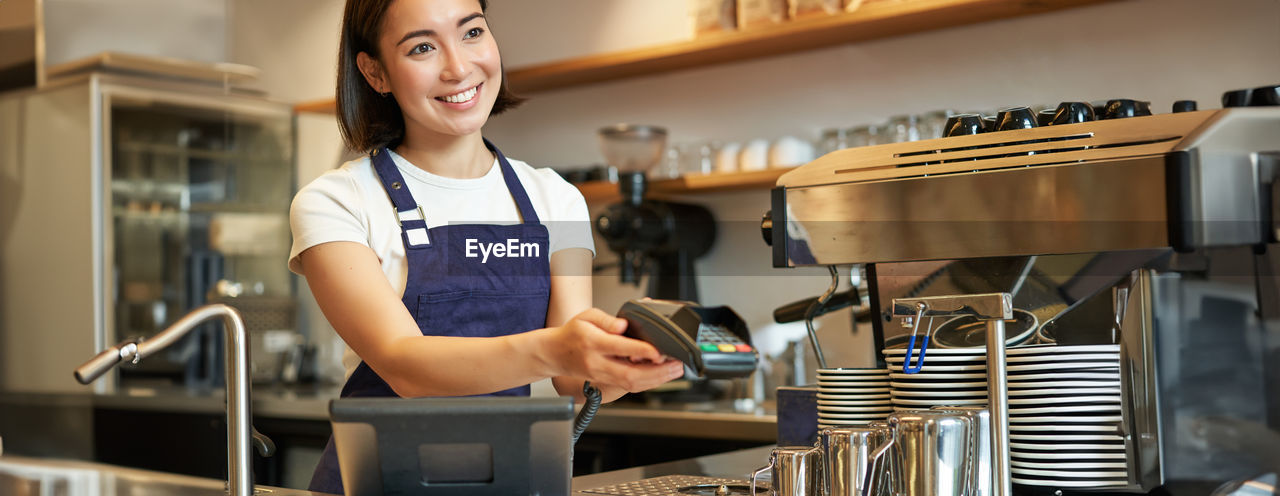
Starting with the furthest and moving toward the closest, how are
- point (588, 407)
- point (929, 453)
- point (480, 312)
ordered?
point (480, 312) < point (588, 407) < point (929, 453)

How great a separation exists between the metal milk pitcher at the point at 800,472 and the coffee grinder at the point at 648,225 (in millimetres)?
1990

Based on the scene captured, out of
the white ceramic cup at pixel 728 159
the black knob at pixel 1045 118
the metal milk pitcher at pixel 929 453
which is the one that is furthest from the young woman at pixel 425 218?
the white ceramic cup at pixel 728 159

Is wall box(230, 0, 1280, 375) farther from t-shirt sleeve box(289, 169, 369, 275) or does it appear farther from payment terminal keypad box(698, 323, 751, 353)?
payment terminal keypad box(698, 323, 751, 353)

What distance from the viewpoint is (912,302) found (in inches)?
45.0

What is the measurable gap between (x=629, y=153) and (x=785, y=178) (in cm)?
179

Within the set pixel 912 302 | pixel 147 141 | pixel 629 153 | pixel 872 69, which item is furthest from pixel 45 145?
pixel 912 302

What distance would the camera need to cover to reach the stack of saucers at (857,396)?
1375 mm

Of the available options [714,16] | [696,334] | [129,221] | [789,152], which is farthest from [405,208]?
[129,221]

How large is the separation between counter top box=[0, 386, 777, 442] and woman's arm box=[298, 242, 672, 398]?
65 cm

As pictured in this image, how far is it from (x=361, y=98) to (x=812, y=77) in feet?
6.17

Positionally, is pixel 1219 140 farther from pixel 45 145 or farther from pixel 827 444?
pixel 45 145

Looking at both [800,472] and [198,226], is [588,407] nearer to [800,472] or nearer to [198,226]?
[800,472]

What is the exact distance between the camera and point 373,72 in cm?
148

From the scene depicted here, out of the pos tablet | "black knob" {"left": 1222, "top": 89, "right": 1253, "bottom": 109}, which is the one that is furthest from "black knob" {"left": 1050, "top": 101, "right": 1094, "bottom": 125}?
the pos tablet
